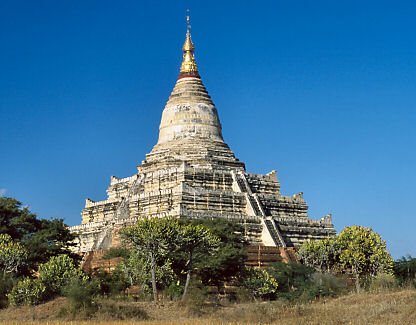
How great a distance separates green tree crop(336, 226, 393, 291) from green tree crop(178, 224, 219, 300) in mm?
7439

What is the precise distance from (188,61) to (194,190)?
13.2 m

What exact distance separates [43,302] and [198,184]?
1655 cm

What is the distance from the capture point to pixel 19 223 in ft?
133

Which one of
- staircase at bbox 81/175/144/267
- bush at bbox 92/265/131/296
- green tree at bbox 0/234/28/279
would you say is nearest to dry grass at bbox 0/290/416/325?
bush at bbox 92/265/131/296

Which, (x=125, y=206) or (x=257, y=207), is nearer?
(x=257, y=207)

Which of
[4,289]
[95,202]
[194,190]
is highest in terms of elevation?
[95,202]

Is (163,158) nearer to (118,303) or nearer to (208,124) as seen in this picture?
(208,124)

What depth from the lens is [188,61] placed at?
56.2 meters

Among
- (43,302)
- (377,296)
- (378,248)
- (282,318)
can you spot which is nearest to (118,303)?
(43,302)

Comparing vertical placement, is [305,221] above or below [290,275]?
above

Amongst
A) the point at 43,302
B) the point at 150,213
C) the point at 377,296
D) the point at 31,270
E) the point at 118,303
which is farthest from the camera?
the point at 150,213

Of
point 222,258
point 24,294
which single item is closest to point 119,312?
point 24,294

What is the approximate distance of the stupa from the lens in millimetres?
45281

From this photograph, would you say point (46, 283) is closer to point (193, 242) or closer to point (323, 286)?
point (193, 242)
